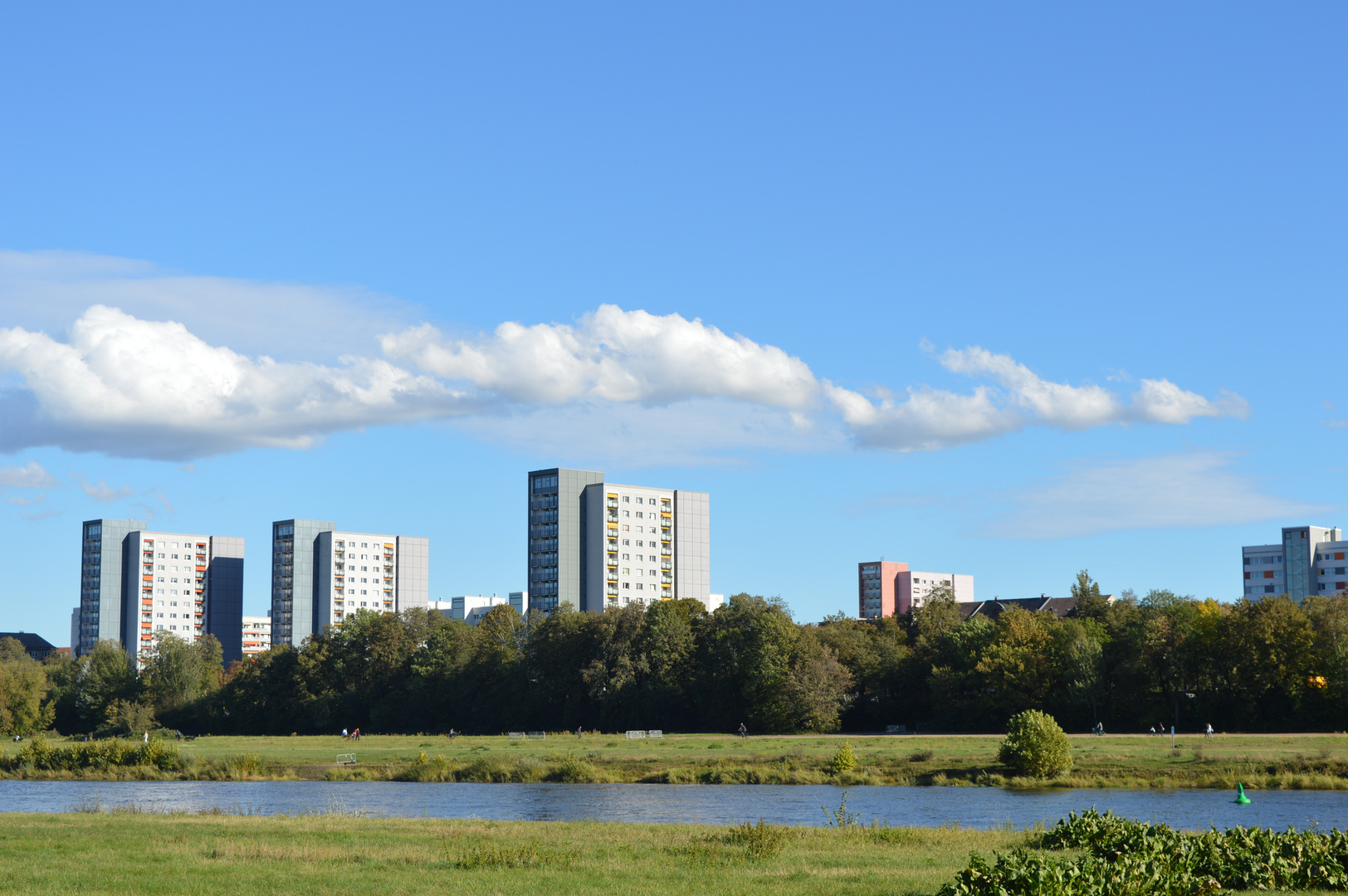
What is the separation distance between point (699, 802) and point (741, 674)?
Result: 188 feet

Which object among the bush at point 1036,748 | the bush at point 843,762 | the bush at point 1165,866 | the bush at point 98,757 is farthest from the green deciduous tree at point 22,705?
the bush at point 1165,866

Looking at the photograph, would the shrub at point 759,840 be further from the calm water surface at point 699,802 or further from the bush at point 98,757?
the bush at point 98,757

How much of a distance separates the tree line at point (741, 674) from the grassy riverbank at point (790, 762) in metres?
8.54

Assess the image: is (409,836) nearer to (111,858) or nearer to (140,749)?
(111,858)

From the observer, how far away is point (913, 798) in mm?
61281

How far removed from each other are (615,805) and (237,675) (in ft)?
319

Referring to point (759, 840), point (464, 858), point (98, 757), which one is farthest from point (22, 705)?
point (759, 840)

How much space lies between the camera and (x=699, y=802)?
6078cm

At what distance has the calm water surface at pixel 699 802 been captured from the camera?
50719 millimetres

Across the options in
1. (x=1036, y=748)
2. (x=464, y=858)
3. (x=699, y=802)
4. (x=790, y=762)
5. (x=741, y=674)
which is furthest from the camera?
(x=741, y=674)

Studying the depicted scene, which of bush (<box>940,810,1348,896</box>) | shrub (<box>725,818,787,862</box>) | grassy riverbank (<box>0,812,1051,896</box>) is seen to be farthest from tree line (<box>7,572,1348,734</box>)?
bush (<box>940,810,1348,896</box>)

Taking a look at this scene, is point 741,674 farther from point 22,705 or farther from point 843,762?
point 22,705

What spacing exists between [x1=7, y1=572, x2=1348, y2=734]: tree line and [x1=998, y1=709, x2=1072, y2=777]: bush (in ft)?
107

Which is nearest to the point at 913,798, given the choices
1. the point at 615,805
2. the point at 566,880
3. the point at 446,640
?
the point at 615,805
